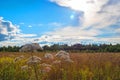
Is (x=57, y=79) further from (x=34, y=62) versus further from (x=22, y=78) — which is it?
(x=34, y=62)

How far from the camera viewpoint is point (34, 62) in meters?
7.41

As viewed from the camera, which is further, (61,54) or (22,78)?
(22,78)

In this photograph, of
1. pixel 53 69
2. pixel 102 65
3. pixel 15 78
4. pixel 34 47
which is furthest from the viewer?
pixel 102 65

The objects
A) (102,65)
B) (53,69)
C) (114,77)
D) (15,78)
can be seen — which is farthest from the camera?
(102,65)

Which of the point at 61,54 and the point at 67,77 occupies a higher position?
the point at 61,54

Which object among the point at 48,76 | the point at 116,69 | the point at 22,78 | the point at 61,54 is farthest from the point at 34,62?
the point at 116,69

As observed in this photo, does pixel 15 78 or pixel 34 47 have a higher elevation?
pixel 34 47

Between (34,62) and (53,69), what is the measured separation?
4831 millimetres

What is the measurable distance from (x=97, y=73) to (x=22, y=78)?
2.94 meters

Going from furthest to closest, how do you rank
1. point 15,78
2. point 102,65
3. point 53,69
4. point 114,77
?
point 102,65 → point 53,69 → point 114,77 → point 15,78

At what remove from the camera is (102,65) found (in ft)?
45.9

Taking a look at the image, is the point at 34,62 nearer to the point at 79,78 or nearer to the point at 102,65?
the point at 79,78

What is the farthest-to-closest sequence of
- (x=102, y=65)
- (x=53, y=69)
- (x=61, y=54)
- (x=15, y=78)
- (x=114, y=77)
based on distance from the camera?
(x=102, y=65), (x=53, y=69), (x=114, y=77), (x=15, y=78), (x=61, y=54)

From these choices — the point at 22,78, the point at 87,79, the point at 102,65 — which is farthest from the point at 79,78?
the point at 102,65
